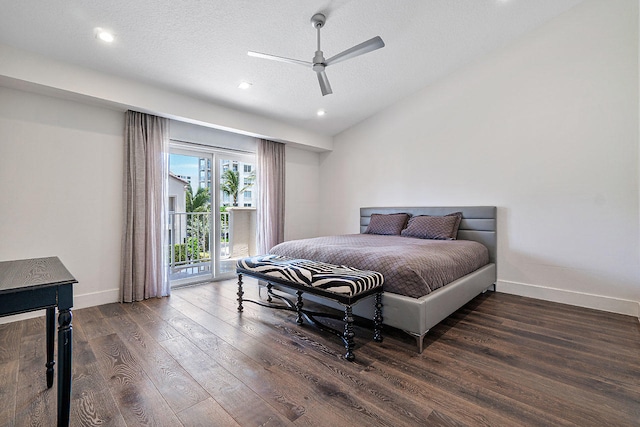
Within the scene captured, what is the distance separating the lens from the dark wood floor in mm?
1478

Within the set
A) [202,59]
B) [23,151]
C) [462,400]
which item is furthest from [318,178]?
[462,400]

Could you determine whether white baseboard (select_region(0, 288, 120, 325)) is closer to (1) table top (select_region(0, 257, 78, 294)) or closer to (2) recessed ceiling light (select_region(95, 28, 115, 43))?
(1) table top (select_region(0, 257, 78, 294))

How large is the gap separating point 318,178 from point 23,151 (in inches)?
166

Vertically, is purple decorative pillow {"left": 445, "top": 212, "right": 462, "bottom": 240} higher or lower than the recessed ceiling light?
lower

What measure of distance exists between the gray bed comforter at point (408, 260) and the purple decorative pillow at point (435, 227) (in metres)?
0.32

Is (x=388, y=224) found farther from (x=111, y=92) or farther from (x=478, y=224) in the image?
(x=111, y=92)

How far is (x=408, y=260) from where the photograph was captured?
7.63 feet

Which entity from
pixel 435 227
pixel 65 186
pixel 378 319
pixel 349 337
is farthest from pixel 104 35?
pixel 435 227

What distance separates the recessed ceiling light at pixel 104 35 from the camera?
247cm

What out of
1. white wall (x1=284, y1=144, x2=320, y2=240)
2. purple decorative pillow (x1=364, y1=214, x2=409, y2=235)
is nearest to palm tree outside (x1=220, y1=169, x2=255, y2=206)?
white wall (x1=284, y1=144, x2=320, y2=240)

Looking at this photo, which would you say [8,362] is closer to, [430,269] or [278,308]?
[278,308]

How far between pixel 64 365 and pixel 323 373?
1.35m

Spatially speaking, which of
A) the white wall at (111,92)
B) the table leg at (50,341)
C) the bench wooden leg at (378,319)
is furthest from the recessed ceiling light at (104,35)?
the bench wooden leg at (378,319)

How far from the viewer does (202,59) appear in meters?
3.00
